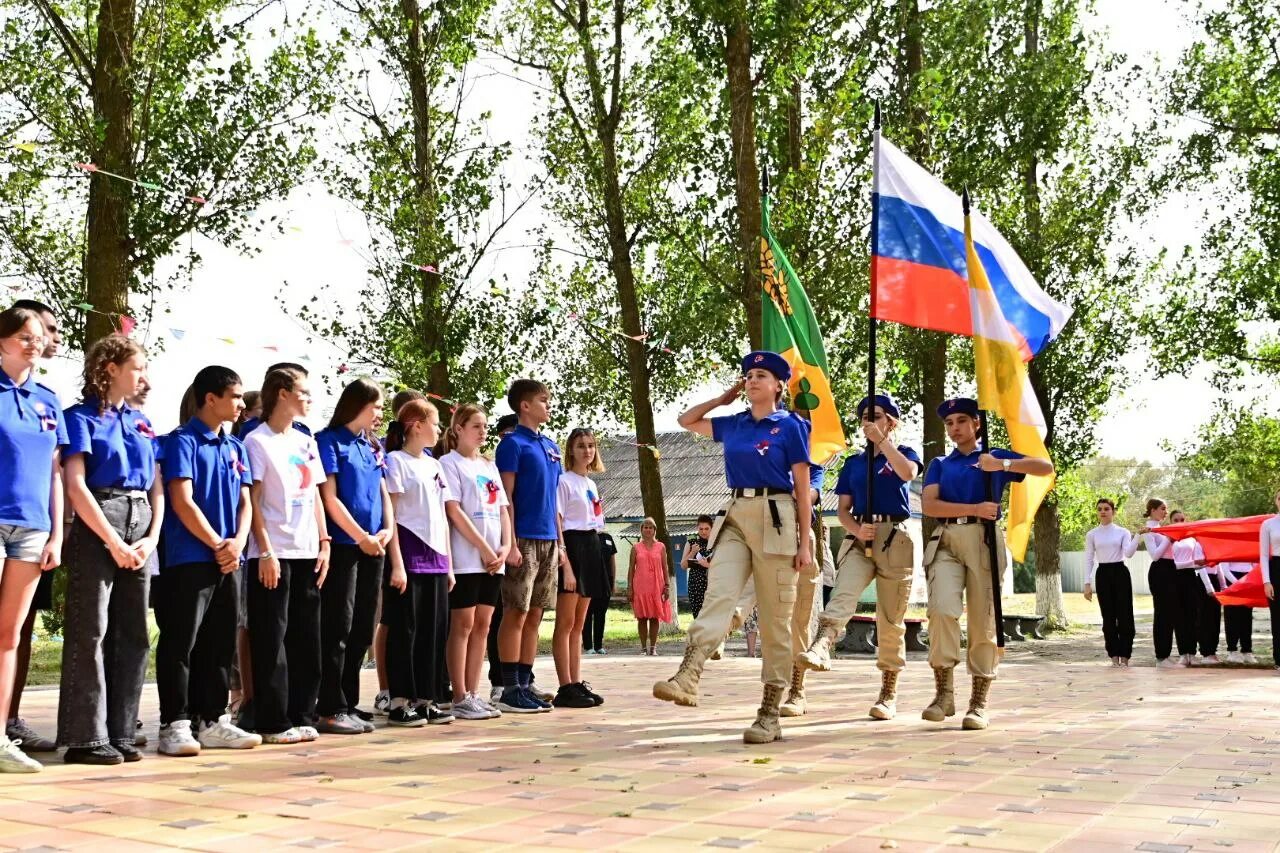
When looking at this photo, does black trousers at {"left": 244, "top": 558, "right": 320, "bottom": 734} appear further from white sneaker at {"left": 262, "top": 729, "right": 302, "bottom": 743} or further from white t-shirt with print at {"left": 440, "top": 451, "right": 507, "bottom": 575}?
white t-shirt with print at {"left": 440, "top": 451, "right": 507, "bottom": 575}

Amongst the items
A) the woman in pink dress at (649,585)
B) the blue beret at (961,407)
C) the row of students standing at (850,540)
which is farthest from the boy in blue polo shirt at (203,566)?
the woman in pink dress at (649,585)

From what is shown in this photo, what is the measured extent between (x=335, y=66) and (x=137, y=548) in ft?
44.6

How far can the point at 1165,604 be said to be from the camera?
598 inches

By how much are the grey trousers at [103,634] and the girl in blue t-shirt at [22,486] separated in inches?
6.9

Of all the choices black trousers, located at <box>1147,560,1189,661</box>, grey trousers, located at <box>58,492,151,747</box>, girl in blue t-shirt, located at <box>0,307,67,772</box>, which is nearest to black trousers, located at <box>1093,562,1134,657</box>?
black trousers, located at <box>1147,560,1189,661</box>

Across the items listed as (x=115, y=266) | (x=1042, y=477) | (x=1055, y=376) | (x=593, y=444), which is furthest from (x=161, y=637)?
(x=1055, y=376)

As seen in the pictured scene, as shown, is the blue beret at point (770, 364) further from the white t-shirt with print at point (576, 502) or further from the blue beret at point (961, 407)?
Answer: the white t-shirt with print at point (576, 502)

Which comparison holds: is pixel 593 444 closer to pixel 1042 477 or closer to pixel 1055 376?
pixel 1042 477

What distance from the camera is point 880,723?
8289 mm

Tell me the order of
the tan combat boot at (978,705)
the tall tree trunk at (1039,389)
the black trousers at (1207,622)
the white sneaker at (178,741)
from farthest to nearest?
1. the tall tree trunk at (1039,389)
2. the black trousers at (1207,622)
3. the tan combat boot at (978,705)
4. the white sneaker at (178,741)

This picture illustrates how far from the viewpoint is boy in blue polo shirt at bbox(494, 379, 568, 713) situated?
877 centimetres

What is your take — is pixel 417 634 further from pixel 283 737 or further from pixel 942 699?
pixel 942 699

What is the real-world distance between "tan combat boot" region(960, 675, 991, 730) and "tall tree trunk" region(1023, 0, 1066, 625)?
14457 mm

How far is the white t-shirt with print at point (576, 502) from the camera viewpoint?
987 cm
